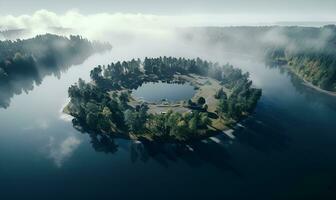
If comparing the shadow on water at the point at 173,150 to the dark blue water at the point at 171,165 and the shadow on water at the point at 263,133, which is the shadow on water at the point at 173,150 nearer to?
the dark blue water at the point at 171,165

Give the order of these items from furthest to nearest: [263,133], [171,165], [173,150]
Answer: [263,133]
[173,150]
[171,165]

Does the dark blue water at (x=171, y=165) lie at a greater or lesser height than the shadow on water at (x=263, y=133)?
lesser

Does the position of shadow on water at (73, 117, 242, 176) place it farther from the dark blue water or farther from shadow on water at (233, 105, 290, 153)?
shadow on water at (233, 105, 290, 153)

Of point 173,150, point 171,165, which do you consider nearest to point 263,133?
point 173,150

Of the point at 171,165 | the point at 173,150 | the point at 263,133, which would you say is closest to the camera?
the point at 171,165

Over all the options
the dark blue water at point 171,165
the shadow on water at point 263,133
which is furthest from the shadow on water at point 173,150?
the shadow on water at point 263,133

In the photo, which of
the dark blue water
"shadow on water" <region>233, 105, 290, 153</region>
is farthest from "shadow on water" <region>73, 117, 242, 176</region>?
"shadow on water" <region>233, 105, 290, 153</region>

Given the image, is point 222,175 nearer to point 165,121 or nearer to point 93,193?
point 165,121

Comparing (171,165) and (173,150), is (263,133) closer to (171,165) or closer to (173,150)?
(173,150)

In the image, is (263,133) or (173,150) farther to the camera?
(263,133)
